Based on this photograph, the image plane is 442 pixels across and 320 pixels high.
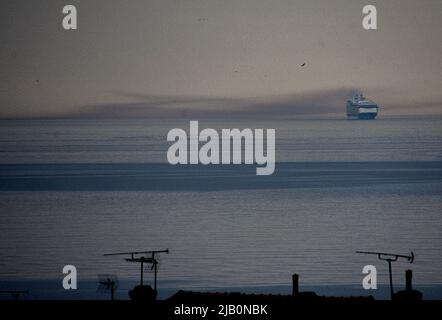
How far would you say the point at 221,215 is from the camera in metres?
28.0

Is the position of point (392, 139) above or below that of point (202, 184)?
above

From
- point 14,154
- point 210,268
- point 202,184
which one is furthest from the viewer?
point 14,154

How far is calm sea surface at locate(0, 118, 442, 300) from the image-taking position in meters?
21.4

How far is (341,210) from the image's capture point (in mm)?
29422

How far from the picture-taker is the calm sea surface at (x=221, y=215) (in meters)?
21.4

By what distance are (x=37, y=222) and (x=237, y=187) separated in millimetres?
9703

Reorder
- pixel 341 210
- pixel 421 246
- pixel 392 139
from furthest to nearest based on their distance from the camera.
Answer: pixel 392 139 → pixel 341 210 → pixel 421 246

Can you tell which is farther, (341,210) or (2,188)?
(2,188)

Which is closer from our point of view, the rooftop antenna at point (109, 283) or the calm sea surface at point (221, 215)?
the rooftop antenna at point (109, 283)

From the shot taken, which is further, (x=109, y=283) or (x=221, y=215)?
(x=221, y=215)

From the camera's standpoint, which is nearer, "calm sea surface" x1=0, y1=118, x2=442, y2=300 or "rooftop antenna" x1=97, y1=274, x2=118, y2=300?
"rooftop antenna" x1=97, y1=274, x2=118, y2=300
